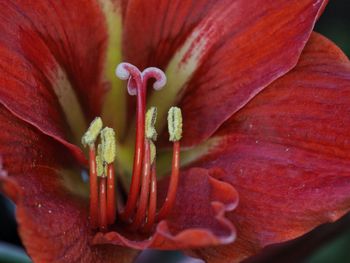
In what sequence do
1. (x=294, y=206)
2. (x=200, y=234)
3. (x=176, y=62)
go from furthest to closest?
(x=176, y=62) → (x=294, y=206) → (x=200, y=234)

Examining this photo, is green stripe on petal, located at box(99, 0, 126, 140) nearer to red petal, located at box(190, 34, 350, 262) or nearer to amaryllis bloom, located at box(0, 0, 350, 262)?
amaryllis bloom, located at box(0, 0, 350, 262)

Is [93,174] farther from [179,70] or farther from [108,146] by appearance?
[179,70]

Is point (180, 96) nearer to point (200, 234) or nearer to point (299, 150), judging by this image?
point (299, 150)

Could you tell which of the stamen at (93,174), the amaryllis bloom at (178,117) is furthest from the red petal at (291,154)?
the stamen at (93,174)

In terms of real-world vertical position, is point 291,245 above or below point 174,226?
below

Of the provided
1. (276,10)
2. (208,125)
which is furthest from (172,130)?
(276,10)

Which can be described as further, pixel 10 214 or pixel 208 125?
pixel 10 214

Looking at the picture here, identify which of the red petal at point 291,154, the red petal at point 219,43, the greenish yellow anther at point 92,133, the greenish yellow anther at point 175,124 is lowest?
the red petal at point 291,154

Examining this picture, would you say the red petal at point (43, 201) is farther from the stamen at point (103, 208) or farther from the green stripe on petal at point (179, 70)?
the green stripe on petal at point (179, 70)

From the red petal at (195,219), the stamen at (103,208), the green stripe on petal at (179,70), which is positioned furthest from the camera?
the green stripe on petal at (179,70)
